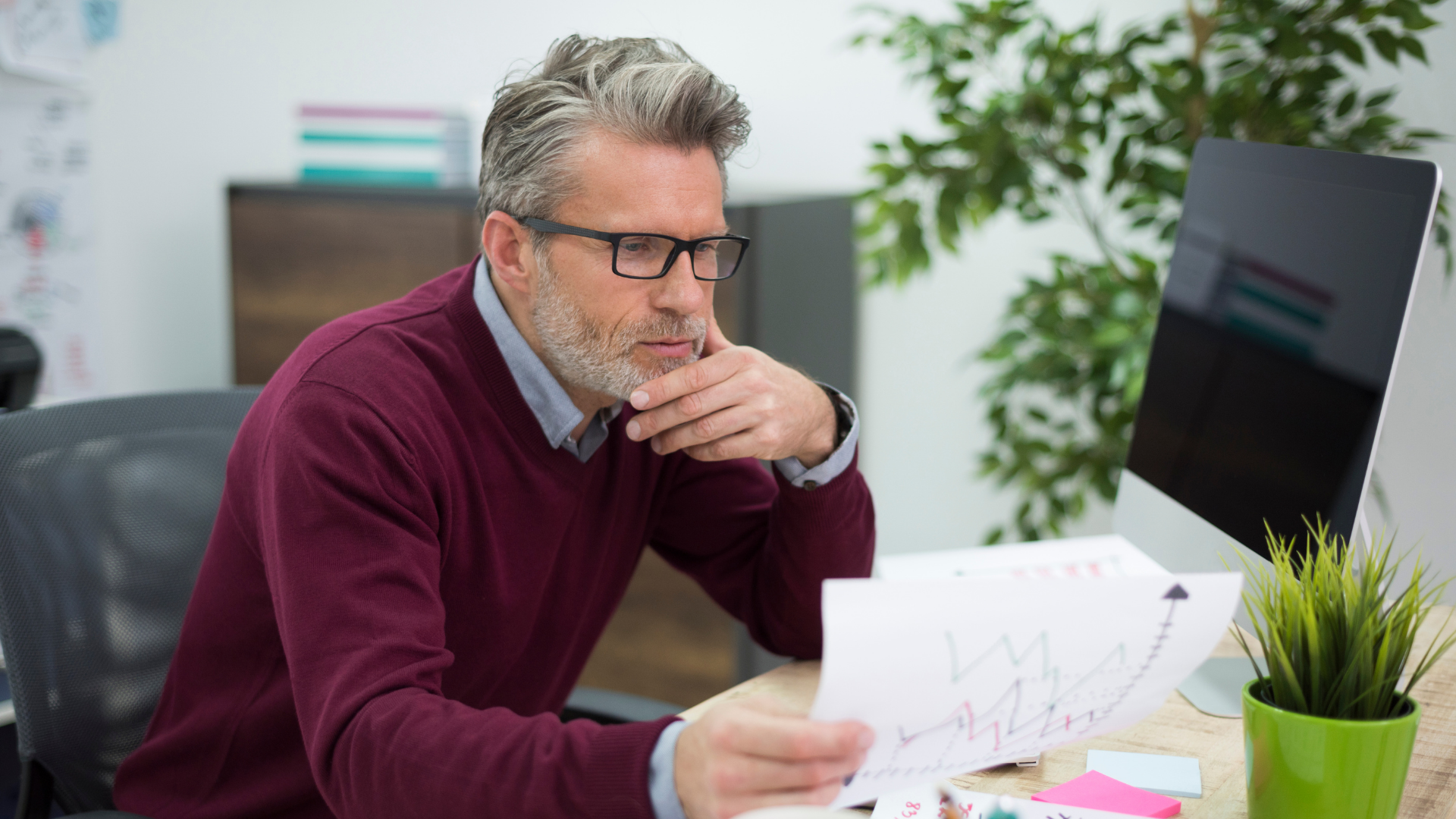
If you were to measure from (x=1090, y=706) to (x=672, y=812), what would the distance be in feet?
0.86

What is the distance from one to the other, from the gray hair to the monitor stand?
674 millimetres

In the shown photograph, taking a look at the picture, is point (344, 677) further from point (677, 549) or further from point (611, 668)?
point (611, 668)

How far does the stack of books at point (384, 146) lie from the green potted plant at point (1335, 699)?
2255mm

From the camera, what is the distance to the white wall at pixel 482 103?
2584 millimetres

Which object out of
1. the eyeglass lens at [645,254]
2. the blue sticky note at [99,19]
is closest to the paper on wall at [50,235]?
the blue sticky note at [99,19]

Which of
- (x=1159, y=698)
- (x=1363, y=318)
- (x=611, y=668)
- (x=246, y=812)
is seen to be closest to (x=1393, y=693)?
(x=1159, y=698)

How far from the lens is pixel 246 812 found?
108 centimetres

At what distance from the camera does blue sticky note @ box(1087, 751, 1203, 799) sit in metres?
0.89

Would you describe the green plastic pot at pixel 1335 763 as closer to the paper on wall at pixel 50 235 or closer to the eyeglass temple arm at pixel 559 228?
the eyeglass temple arm at pixel 559 228

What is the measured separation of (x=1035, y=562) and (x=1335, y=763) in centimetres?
45

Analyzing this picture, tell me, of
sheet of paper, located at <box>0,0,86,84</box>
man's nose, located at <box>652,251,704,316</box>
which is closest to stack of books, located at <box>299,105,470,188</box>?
sheet of paper, located at <box>0,0,86,84</box>

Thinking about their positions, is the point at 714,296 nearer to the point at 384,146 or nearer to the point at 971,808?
the point at 384,146

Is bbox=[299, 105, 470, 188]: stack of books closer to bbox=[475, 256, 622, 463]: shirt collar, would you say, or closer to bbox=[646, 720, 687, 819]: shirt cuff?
bbox=[475, 256, 622, 463]: shirt collar

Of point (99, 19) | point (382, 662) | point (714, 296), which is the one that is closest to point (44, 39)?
point (99, 19)
